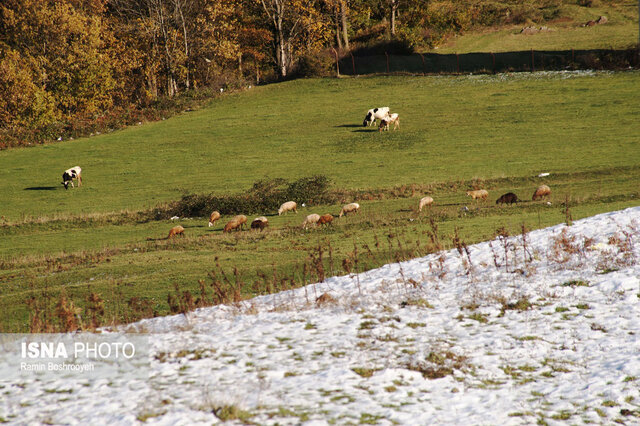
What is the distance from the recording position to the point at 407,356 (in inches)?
499

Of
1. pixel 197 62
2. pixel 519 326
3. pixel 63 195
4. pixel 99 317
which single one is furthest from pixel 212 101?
pixel 519 326

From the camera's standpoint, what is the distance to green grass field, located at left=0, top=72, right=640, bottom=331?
25.8m

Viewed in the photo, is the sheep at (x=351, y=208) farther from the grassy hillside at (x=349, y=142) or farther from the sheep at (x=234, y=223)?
the grassy hillside at (x=349, y=142)

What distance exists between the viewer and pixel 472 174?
4238 cm

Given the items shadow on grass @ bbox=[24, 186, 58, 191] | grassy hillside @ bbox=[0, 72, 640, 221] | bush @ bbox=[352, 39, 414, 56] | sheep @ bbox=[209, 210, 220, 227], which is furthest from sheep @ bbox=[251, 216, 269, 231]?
bush @ bbox=[352, 39, 414, 56]

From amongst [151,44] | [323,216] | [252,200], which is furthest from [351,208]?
[151,44]

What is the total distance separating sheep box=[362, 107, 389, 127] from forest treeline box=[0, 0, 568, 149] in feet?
67.4

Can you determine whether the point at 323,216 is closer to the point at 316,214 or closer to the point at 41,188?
the point at 316,214

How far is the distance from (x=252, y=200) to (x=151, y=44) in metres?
50.3

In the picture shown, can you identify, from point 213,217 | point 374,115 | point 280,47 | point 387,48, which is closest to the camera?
point 213,217

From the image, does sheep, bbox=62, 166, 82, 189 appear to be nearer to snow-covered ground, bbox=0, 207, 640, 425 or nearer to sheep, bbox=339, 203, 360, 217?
sheep, bbox=339, 203, 360, 217

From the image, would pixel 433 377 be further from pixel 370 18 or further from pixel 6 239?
pixel 370 18

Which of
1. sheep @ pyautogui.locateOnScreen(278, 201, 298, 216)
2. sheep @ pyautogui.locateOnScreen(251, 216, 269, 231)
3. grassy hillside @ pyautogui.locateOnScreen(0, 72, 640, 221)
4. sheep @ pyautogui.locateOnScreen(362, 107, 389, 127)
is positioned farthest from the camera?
sheep @ pyautogui.locateOnScreen(362, 107, 389, 127)

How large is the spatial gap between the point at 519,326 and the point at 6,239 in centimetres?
2951
